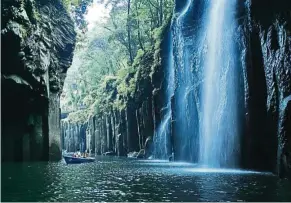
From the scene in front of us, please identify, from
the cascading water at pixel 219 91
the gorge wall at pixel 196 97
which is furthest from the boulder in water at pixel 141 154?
the cascading water at pixel 219 91

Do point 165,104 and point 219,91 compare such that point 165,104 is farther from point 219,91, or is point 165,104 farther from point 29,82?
point 29,82

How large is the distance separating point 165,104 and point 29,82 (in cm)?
1671

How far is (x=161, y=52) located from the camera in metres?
40.0

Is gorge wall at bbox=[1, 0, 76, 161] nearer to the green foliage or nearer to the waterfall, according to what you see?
the green foliage

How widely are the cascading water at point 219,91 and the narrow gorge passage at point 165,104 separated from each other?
3.0 inches

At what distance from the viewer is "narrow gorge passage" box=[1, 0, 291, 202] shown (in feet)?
46.9

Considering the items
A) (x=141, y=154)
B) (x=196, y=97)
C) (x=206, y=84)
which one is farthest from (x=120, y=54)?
(x=206, y=84)

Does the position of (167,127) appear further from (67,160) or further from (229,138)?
(229,138)

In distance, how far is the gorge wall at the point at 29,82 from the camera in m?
25.9

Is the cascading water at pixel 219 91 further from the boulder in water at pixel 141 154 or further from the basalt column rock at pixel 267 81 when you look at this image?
the boulder in water at pixel 141 154

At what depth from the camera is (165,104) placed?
134ft

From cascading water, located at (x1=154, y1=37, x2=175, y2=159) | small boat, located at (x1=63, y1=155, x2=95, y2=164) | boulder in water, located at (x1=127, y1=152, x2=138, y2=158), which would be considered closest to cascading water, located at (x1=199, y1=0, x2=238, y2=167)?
small boat, located at (x1=63, y1=155, x2=95, y2=164)

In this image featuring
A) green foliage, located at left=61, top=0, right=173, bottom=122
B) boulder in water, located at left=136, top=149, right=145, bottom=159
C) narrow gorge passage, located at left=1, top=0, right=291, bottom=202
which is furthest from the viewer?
green foliage, located at left=61, top=0, right=173, bottom=122

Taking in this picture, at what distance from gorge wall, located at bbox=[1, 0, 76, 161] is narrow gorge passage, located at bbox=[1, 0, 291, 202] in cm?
9
